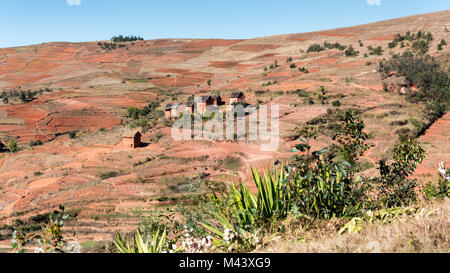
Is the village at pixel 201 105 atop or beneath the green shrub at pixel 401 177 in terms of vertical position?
beneath

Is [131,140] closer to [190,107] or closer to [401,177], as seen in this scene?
[190,107]

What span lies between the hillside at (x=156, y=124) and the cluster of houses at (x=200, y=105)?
5.88ft

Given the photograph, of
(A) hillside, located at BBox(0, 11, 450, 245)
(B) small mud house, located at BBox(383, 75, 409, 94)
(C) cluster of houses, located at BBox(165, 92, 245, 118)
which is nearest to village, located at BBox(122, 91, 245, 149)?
(C) cluster of houses, located at BBox(165, 92, 245, 118)

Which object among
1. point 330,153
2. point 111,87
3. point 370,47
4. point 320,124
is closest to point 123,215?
point 330,153

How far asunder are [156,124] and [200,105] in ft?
13.7

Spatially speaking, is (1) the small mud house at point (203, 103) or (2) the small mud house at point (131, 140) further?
(1) the small mud house at point (203, 103)

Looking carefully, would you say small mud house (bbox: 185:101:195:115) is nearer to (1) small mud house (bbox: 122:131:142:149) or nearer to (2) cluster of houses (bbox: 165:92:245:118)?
(2) cluster of houses (bbox: 165:92:245:118)

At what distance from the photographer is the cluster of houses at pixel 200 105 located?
2871 cm

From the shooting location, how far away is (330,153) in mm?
15828

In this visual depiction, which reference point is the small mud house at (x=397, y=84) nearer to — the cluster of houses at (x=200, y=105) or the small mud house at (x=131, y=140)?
the cluster of houses at (x=200, y=105)

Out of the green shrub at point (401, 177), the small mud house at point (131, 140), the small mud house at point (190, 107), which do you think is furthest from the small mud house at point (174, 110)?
the green shrub at point (401, 177)

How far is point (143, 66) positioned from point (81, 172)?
172 feet

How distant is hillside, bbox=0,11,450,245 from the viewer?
14648 millimetres
